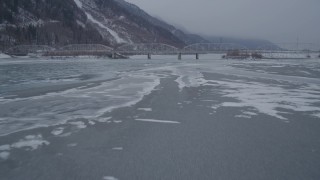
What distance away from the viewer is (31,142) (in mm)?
8445

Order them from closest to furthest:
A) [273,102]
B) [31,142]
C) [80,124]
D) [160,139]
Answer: [31,142], [160,139], [80,124], [273,102]

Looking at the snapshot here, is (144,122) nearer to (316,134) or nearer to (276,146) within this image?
(276,146)

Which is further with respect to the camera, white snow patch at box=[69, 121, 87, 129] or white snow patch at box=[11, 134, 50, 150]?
white snow patch at box=[69, 121, 87, 129]

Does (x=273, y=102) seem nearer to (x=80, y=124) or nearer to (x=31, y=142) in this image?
(x=80, y=124)

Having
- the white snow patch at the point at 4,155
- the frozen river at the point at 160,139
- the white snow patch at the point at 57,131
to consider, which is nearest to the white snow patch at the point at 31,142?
the frozen river at the point at 160,139

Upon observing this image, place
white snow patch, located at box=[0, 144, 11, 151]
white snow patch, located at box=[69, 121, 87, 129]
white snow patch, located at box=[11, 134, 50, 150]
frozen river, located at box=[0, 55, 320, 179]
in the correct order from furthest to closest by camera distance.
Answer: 1. white snow patch, located at box=[69, 121, 87, 129]
2. white snow patch, located at box=[11, 134, 50, 150]
3. white snow patch, located at box=[0, 144, 11, 151]
4. frozen river, located at box=[0, 55, 320, 179]

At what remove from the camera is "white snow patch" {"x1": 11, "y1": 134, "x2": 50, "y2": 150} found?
808cm

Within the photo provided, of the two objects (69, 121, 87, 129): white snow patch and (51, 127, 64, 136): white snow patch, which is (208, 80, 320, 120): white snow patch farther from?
(51, 127, 64, 136): white snow patch

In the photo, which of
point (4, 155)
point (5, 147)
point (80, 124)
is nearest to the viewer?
point (4, 155)

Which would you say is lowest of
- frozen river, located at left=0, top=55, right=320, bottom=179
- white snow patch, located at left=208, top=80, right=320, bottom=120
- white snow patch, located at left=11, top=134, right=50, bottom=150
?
white snow patch, located at left=11, top=134, right=50, bottom=150

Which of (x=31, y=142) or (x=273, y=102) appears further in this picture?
(x=273, y=102)

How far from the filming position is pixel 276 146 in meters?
8.12

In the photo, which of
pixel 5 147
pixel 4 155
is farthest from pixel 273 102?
pixel 4 155

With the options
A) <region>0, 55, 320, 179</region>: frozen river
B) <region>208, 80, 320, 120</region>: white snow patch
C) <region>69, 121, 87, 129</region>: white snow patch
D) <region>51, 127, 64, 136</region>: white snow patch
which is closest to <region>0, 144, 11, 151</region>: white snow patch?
<region>0, 55, 320, 179</region>: frozen river
